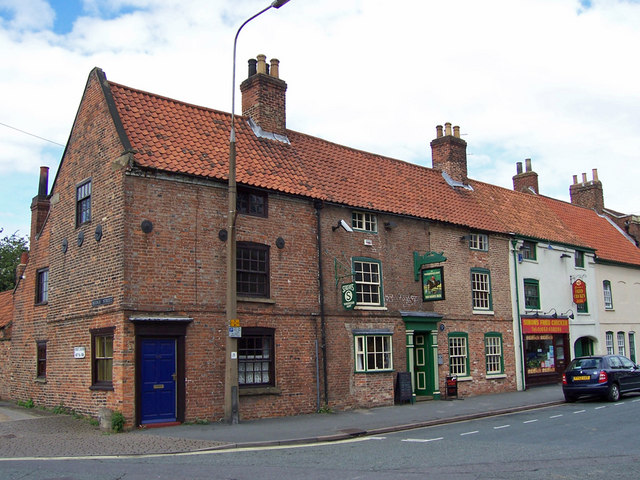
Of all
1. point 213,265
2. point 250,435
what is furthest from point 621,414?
point 213,265

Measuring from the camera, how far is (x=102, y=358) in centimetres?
1662

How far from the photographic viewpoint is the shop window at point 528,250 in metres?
28.2

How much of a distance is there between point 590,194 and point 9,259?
132 ft

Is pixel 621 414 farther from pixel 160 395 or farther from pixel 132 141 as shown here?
pixel 132 141

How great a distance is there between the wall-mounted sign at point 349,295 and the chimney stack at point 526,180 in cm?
2100

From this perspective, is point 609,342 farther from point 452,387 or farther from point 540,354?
point 452,387

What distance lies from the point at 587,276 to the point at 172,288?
→ 23.6 meters

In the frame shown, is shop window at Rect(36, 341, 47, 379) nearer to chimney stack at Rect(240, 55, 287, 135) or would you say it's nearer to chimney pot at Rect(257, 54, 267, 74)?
chimney stack at Rect(240, 55, 287, 135)

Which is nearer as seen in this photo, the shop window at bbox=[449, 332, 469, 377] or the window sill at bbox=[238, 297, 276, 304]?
the window sill at bbox=[238, 297, 276, 304]

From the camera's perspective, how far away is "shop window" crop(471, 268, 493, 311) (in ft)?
81.9

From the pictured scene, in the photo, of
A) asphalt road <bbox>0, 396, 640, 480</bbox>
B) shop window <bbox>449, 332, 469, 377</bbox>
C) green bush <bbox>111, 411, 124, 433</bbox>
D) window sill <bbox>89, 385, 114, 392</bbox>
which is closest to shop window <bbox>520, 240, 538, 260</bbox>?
shop window <bbox>449, 332, 469, 377</bbox>

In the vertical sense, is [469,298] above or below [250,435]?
above

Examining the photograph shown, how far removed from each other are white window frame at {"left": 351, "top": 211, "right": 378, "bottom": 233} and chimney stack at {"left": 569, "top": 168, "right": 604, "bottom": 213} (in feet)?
78.8

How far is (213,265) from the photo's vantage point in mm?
17219
